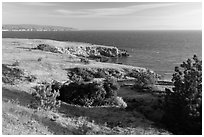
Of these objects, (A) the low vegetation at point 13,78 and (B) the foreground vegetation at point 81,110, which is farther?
(A) the low vegetation at point 13,78

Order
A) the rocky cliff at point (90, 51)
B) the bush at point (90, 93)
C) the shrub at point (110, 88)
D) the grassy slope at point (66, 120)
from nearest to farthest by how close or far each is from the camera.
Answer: the grassy slope at point (66, 120), the bush at point (90, 93), the shrub at point (110, 88), the rocky cliff at point (90, 51)

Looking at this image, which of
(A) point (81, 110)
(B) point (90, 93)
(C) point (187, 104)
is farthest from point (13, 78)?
(C) point (187, 104)

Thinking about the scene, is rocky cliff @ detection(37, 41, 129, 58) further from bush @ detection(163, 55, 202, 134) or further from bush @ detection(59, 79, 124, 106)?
bush @ detection(163, 55, 202, 134)

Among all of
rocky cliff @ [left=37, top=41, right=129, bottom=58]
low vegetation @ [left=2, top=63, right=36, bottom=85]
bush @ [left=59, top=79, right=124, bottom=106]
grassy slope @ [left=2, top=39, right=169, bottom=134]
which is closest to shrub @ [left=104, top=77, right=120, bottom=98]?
bush @ [left=59, top=79, right=124, bottom=106]

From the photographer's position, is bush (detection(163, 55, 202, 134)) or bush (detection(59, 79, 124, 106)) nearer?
bush (detection(163, 55, 202, 134))

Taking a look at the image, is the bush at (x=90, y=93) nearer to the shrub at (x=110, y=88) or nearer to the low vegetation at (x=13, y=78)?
the shrub at (x=110, y=88)

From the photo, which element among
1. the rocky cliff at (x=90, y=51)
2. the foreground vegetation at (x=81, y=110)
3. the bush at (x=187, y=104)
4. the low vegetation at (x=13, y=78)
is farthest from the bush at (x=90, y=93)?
the rocky cliff at (x=90, y=51)

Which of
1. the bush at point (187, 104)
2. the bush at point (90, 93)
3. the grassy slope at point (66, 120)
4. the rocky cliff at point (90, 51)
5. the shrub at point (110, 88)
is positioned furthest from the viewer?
the rocky cliff at point (90, 51)

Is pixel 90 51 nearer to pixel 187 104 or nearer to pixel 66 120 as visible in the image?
pixel 66 120

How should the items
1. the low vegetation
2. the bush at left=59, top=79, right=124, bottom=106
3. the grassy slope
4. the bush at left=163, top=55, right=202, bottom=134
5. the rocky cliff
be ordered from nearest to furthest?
the grassy slope < the bush at left=163, top=55, right=202, bottom=134 < the bush at left=59, top=79, right=124, bottom=106 < the low vegetation < the rocky cliff

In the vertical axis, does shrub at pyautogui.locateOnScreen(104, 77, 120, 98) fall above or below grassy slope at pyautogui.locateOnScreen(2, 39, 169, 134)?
above
